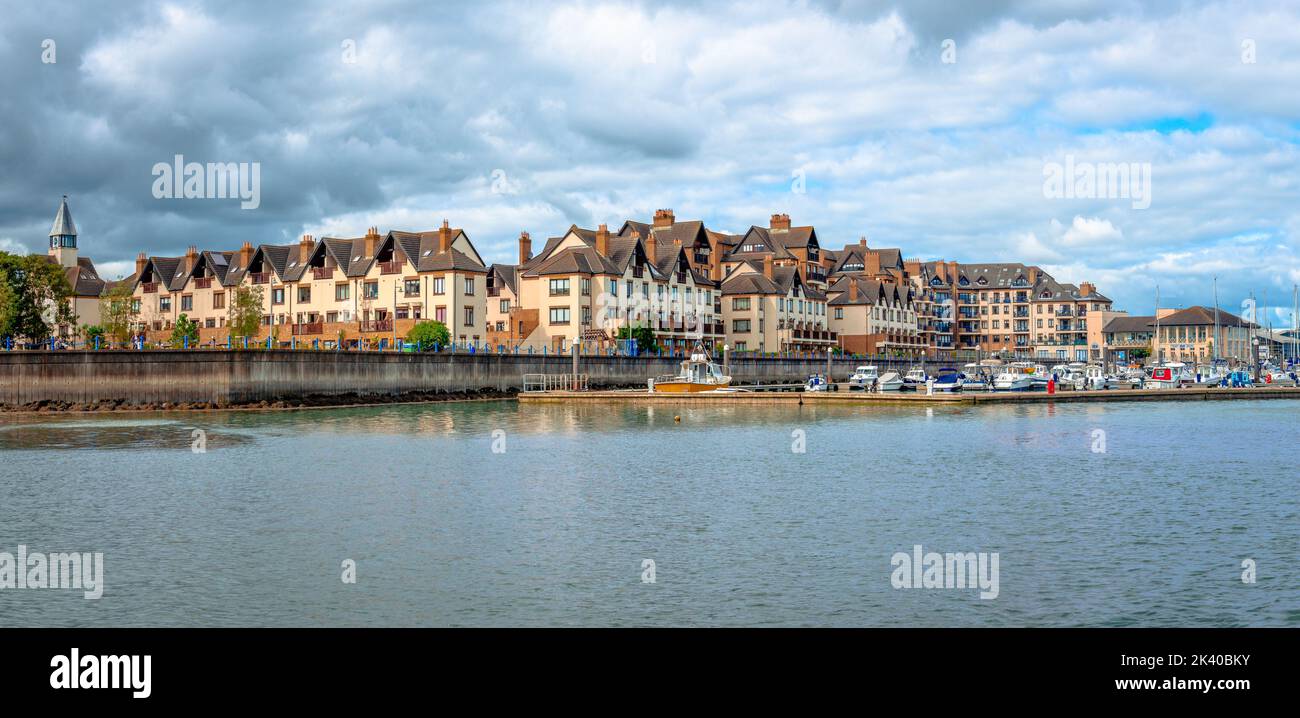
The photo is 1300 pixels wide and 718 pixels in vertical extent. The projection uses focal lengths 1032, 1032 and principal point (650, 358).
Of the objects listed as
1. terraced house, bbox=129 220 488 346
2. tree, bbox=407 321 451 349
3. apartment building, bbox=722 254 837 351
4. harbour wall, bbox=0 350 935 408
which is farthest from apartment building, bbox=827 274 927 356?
harbour wall, bbox=0 350 935 408

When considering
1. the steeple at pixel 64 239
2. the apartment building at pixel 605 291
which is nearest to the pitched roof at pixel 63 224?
the steeple at pixel 64 239

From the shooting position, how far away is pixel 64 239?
152375 mm

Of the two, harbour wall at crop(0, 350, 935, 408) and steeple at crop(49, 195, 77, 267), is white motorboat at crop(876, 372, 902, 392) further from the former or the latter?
steeple at crop(49, 195, 77, 267)

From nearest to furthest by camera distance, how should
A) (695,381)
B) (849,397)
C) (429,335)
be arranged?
1. (849,397)
2. (695,381)
3. (429,335)

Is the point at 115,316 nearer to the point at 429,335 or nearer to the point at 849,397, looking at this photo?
the point at 429,335

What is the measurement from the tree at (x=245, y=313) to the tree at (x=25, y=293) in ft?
56.4

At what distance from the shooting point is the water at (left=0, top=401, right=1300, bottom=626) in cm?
1919

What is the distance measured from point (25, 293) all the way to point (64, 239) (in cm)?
5369

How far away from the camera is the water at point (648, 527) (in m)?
19.2

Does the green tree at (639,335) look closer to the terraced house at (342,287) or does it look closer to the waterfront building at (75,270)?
the terraced house at (342,287)

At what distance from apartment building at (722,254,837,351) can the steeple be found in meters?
96.2

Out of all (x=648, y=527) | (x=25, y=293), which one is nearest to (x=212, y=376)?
(x=25, y=293)

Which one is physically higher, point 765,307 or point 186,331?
point 765,307
